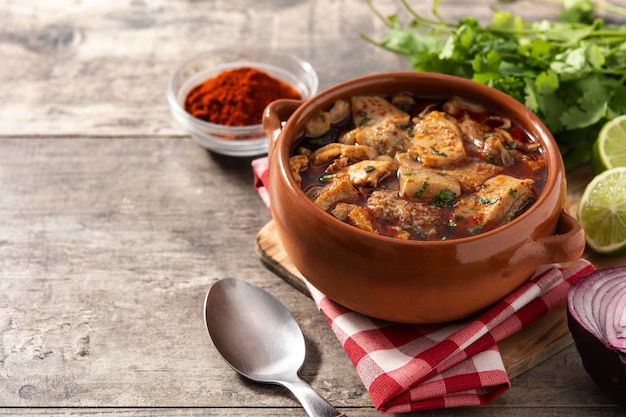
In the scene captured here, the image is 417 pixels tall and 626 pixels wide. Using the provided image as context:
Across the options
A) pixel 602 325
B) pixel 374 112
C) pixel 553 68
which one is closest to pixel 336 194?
pixel 374 112

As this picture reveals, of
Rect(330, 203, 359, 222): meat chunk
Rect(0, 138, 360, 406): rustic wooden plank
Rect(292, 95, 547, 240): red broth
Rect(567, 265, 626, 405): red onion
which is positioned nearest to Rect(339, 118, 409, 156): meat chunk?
Rect(292, 95, 547, 240): red broth

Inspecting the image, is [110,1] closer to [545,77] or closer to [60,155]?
[60,155]

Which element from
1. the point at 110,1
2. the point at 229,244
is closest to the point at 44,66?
the point at 110,1

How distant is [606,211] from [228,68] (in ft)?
5.34

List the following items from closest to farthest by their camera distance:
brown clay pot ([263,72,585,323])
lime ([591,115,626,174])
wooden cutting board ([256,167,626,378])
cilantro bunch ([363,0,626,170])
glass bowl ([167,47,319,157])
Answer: brown clay pot ([263,72,585,323])
wooden cutting board ([256,167,626,378])
lime ([591,115,626,174])
cilantro bunch ([363,0,626,170])
glass bowl ([167,47,319,157])

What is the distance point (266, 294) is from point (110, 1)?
228 cm

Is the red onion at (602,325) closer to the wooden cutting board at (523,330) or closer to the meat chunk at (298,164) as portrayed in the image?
the wooden cutting board at (523,330)

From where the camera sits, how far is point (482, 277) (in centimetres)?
208

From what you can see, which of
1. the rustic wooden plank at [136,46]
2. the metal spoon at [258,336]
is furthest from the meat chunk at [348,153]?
the rustic wooden plank at [136,46]

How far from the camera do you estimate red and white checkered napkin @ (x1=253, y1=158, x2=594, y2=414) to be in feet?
6.84

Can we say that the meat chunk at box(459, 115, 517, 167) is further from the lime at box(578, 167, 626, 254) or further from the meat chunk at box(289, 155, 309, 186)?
the meat chunk at box(289, 155, 309, 186)

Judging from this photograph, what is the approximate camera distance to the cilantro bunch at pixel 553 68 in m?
2.85

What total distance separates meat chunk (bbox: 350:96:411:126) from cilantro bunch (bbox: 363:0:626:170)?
51cm

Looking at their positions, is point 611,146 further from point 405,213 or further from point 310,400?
point 310,400
